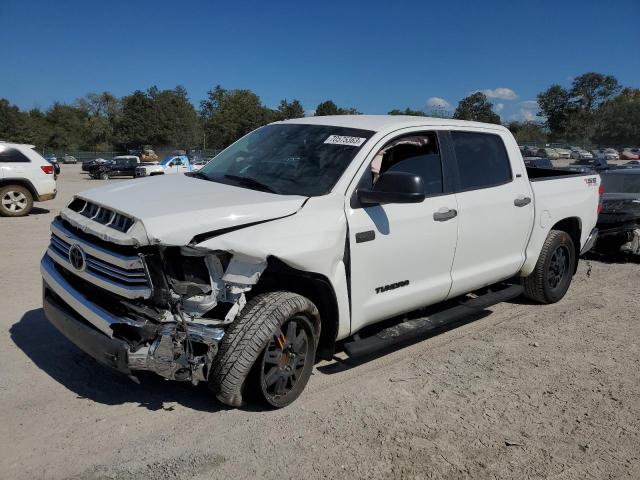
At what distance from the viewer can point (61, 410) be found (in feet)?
11.4

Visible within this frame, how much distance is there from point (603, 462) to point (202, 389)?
101 inches

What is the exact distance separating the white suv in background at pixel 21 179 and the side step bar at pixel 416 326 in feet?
35.5

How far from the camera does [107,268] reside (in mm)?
3188

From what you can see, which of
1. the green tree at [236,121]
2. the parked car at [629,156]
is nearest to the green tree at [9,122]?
the green tree at [236,121]

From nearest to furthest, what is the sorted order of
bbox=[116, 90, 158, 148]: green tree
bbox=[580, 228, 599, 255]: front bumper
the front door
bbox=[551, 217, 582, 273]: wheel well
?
the front door → bbox=[551, 217, 582, 273]: wheel well → bbox=[580, 228, 599, 255]: front bumper → bbox=[116, 90, 158, 148]: green tree

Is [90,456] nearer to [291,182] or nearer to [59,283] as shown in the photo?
[59,283]

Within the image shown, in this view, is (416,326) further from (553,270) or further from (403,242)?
(553,270)

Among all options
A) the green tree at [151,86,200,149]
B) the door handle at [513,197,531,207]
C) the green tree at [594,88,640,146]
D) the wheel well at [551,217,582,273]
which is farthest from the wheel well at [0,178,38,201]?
the green tree at [594,88,640,146]

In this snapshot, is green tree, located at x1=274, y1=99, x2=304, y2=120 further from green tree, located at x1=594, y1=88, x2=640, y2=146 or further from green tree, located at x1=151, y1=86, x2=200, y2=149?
green tree, located at x1=594, y1=88, x2=640, y2=146

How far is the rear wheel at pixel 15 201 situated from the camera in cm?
1209

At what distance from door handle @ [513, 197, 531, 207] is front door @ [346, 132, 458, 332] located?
38.3 inches

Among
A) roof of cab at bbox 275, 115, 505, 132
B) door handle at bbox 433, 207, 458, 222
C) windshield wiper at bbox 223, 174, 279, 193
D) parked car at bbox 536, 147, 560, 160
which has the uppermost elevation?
roof of cab at bbox 275, 115, 505, 132

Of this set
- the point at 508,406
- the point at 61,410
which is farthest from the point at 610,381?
the point at 61,410

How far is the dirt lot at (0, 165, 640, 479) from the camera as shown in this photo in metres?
2.98
